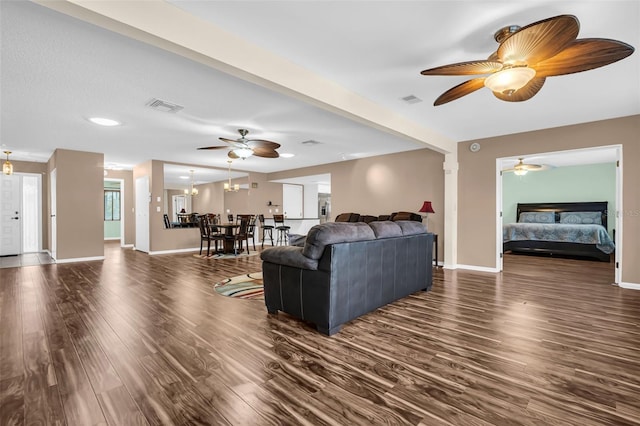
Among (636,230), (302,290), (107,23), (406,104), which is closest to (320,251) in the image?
(302,290)

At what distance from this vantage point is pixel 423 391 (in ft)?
5.92

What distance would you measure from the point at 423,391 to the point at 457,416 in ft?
0.81

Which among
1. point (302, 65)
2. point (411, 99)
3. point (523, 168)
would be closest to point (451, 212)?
point (411, 99)

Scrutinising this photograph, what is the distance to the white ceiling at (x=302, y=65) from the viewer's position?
2217 millimetres

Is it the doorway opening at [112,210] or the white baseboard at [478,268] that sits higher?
the doorway opening at [112,210]

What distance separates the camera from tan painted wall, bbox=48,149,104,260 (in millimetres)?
6574

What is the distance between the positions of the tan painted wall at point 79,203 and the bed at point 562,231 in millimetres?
10543

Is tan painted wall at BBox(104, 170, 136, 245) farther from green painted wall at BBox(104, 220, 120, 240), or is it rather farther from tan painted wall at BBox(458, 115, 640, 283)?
tan painted wall at BBox(458, 115, 640, 283)

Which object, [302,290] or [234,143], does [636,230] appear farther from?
[234,143]

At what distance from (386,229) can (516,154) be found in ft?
12.0

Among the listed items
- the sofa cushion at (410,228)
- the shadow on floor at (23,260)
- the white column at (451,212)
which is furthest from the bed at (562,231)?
the shadow on floor at (23,260)

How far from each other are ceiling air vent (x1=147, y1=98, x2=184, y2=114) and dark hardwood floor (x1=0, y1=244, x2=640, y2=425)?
2556 mm

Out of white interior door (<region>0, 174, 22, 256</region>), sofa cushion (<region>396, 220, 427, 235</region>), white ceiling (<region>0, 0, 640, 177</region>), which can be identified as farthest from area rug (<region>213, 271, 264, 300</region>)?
white interior door (<region>0, 174, 22, 256</region>)

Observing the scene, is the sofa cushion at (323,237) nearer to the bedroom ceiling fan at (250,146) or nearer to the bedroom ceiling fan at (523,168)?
the bedroom ceiling fan at (250,146)
